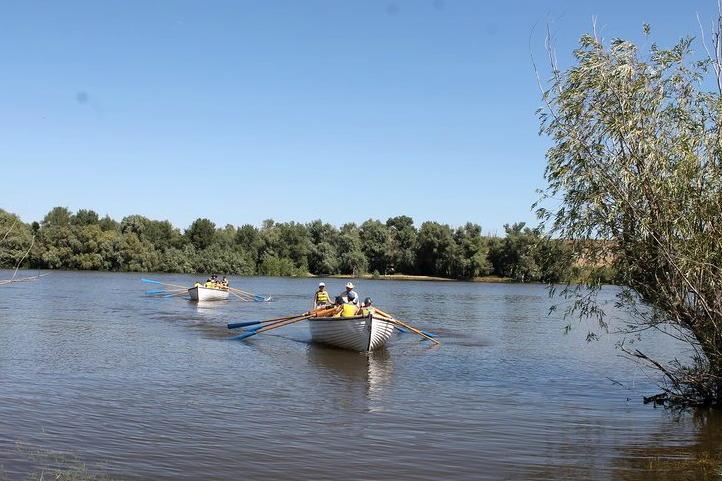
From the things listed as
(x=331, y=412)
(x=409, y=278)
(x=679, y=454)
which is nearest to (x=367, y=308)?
(x=331, y=412)

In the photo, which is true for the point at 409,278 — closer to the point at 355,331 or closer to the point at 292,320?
the point at 292,320

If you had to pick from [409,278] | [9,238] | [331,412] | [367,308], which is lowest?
[331,412]

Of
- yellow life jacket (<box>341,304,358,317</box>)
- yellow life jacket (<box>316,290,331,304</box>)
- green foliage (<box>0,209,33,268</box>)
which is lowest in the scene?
yellow life jacket (<box>341,304,358,317</box>)

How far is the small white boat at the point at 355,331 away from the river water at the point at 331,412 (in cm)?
41

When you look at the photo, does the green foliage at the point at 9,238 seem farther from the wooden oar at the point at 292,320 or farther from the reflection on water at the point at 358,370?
the wooden oar at the point at 292,320

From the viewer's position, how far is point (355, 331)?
71.6 ft

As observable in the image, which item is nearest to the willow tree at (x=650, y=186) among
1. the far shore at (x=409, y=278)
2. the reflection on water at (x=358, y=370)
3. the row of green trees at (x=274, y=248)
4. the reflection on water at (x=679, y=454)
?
the reflection on water at (x=679, y=454)

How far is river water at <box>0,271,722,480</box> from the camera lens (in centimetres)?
984

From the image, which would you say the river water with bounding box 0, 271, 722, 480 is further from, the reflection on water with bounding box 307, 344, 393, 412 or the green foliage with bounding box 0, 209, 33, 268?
the green foliage with bounding box 0, 209, 33, 268

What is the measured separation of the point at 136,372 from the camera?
17219 mm

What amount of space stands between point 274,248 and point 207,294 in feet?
197

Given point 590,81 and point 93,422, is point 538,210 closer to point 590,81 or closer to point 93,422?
point 590,81

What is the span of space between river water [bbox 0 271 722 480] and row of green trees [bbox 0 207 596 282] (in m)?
67.7

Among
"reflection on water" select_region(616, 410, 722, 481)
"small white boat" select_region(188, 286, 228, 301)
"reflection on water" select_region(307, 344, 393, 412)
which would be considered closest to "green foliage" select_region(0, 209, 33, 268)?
"reflection on water" select_region(307, 344, 393, 412)
